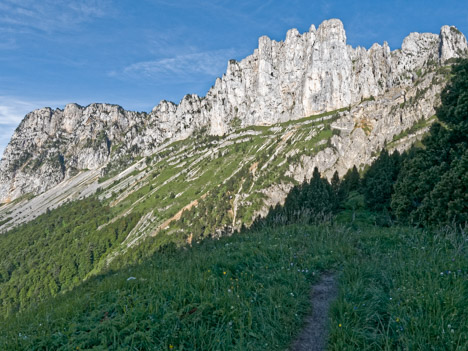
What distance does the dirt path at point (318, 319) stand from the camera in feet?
16.1

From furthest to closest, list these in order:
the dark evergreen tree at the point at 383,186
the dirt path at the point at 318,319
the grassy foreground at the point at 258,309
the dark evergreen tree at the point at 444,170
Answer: the dark evergreen tree at the point at 383,186 → the dark evergreen tree at the point at 444,170 → the dirt path at the point at 318,319 → the grassy foreground at the point at 258,309

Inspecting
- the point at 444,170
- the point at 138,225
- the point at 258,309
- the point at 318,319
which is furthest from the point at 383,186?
the point at 138,225

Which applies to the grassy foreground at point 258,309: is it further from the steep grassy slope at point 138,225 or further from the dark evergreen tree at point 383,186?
the steep grassy slope at point 138,225

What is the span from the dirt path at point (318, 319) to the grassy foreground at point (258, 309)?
179mm

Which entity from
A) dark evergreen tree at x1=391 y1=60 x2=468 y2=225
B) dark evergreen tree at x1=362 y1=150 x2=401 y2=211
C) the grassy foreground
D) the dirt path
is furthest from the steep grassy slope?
the dirt path

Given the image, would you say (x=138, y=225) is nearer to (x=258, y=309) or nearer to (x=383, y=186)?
(x=383, y=186)

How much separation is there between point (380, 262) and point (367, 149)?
580ft

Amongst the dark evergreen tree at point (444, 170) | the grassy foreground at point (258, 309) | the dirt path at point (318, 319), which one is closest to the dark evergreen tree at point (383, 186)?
the dark evergreen tree at point (444, 170)

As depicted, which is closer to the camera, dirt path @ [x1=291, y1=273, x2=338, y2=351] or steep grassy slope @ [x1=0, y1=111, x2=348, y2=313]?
dirt path @ [x1=291, y1=273, x2=338, y2=351]

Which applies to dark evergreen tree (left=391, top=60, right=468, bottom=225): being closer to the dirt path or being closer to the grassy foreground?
the grassy foreground

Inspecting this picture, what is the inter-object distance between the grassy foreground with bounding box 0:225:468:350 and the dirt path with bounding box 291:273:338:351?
18cm

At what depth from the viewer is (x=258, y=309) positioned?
5559mm

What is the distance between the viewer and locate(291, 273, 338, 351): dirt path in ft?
16.1

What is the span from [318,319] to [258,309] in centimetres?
121
